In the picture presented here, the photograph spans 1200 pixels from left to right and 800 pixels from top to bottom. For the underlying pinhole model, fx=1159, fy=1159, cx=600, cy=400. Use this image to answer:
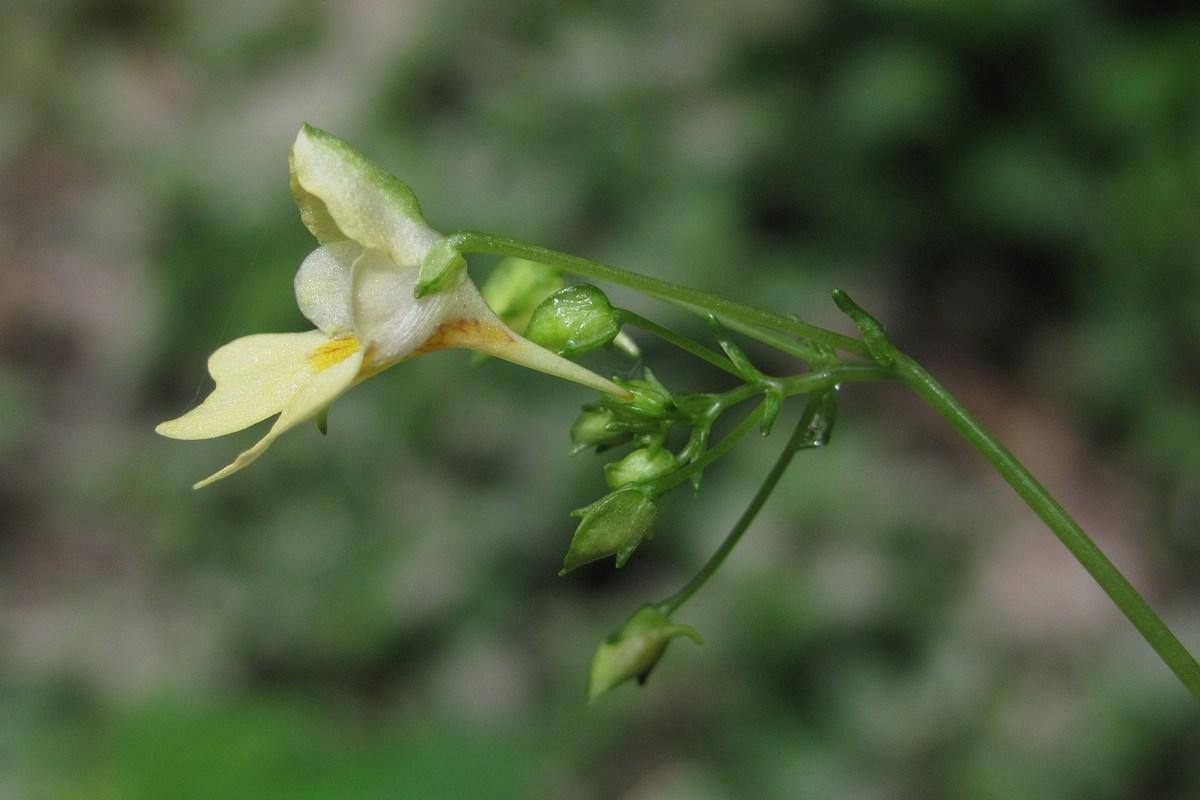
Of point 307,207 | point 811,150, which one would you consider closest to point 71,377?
point 811,150

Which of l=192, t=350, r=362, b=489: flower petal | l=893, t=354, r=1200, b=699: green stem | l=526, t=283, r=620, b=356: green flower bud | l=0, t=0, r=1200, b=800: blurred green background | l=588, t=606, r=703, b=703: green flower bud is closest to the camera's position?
l=192, t=350, r=362, b=489: flower petal

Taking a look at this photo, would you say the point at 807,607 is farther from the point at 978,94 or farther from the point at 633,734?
the point at 978,94

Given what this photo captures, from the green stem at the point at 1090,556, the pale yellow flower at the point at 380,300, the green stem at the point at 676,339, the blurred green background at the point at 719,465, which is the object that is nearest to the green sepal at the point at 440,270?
the pale yellow flower at the point at 380,300

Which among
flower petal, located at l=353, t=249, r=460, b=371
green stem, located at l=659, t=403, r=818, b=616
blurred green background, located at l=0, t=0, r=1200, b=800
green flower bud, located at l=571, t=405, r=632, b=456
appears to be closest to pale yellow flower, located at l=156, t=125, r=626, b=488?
flower petal, located at l=353, t=249, r=460, b=371

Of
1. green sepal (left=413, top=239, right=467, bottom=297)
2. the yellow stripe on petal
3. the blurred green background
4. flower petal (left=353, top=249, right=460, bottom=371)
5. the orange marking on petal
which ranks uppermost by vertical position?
green sepal (left=413, top=239, right=467, bottom=297)

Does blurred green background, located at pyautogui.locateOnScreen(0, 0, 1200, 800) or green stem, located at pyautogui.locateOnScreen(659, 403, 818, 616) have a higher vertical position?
green stem, located at pyautogui.locateOnScreen(659, 403, 818, 616)

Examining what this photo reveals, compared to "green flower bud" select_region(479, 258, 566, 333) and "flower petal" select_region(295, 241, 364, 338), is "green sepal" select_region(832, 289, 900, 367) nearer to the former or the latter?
"green flower bud" select_region(479, 258, 566, 333)

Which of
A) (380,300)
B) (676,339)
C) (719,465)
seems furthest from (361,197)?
(719,465)

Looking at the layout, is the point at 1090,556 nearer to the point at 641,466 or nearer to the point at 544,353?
the point at 641,466

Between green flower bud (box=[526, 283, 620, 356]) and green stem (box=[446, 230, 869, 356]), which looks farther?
green flower bud (box=[526, 283, 620, 356])
